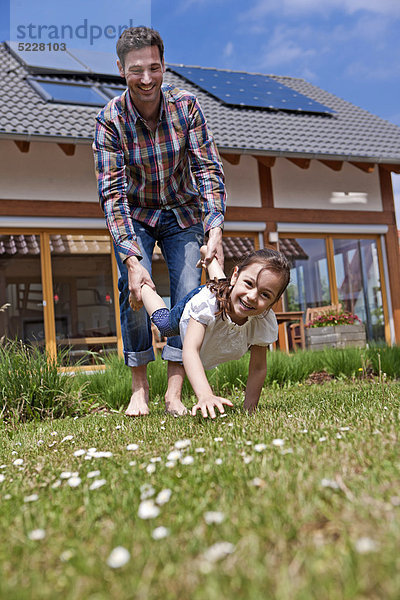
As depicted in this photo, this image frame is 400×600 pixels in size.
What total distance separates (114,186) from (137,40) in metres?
0.82

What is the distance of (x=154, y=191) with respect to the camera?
138 inches

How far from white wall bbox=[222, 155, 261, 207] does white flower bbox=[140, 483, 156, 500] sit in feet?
28.1

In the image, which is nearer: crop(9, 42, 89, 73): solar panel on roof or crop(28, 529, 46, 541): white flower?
crop(28, 529, 46, 541): white flower

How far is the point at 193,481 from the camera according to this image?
1.48 m

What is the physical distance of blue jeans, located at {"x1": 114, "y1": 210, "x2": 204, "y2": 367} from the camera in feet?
11.5

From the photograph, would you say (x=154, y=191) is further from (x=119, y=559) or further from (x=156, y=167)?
(x=119, y=559)

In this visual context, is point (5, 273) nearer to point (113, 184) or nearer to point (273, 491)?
point (113, 184)

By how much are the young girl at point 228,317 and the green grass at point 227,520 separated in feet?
2.09

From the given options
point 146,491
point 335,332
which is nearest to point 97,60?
point 335,332

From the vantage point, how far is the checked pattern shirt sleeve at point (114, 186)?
3318 millimetres

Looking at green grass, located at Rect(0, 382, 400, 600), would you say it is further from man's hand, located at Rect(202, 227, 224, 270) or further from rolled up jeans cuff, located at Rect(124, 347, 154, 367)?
rolled up jeans cuff, located at Rect(124, 347, 154, 367)

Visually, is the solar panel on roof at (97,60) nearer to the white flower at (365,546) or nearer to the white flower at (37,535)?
the white flower at (37,535)

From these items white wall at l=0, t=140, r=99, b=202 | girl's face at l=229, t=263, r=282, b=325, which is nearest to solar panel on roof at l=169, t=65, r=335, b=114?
white wall at l=0, t=140, r=99, b=202

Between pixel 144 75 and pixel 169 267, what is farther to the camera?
pixel 169 267
